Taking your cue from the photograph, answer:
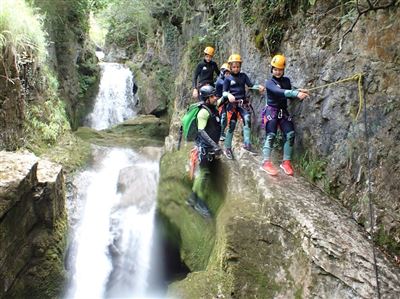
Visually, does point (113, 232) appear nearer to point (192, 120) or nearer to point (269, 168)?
point (192, 120)

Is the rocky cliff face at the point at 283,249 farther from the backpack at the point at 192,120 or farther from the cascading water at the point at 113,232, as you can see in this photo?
the cascading water at the point at 113,232

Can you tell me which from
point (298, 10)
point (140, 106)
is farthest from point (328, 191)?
point (140, 106)

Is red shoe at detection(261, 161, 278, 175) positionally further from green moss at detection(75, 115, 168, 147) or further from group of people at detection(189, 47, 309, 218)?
green moss at detection(75, 115, 168, 147)

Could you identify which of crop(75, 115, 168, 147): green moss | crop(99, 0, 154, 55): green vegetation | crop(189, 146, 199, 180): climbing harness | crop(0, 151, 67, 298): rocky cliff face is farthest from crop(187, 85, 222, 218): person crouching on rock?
crop(99, 0, 154, 55): green vegetation

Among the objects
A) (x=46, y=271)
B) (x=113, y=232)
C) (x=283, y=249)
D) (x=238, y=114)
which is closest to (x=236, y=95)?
(x=238, y=114)

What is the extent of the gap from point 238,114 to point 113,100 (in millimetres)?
12862

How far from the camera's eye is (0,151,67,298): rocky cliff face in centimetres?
541

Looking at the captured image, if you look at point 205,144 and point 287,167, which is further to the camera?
point 205,144

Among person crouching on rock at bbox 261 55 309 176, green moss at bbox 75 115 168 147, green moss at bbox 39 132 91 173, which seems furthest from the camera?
green moss at bbox 75 115 168 147

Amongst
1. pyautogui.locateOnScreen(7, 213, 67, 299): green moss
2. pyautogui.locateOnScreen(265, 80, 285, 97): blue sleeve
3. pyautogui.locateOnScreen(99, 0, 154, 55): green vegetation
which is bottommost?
pyautogui.locateOnScreen(7, 213, 67, 299): green moss

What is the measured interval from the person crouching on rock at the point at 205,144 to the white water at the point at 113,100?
38.4ft

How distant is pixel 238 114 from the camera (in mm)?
6738

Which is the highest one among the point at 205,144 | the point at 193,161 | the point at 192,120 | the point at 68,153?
the point at 192,120

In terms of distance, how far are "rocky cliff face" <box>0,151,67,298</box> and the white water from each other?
1076 centimetres
